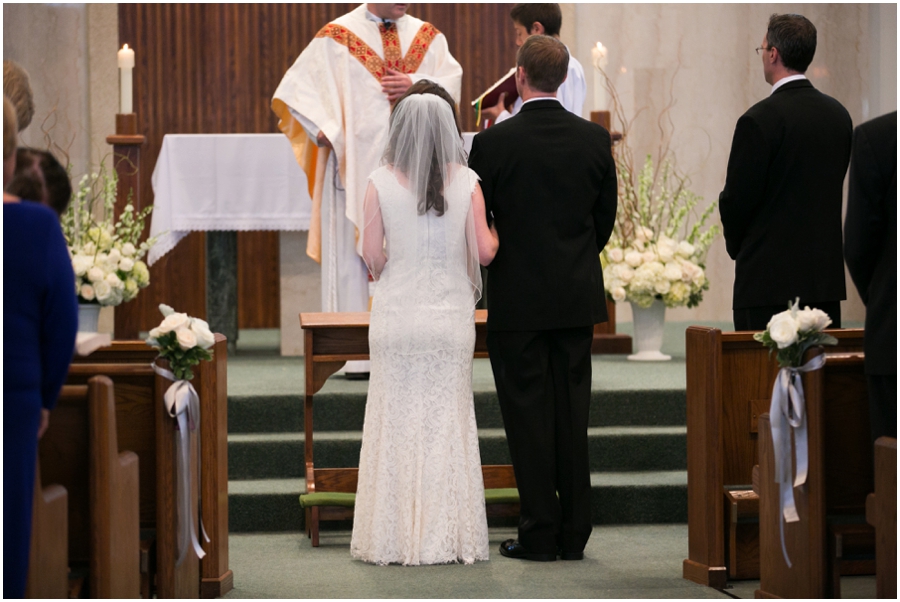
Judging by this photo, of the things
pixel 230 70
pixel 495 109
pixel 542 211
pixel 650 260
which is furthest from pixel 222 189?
pixel 542 211

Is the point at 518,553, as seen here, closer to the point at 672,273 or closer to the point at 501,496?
the point at 501,496

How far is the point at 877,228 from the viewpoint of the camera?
3.04 metres

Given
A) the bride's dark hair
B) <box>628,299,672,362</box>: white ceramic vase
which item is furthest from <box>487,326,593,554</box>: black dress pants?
<box>628,299,672,362</box>: white ceramic vase

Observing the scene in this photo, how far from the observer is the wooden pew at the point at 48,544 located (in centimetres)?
265

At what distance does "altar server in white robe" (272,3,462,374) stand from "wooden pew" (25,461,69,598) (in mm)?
3285

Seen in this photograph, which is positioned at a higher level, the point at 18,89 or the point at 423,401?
the point at 18,89

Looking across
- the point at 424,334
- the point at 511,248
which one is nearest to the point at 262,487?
the point at 424,334

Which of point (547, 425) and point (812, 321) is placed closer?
point (812, 321)

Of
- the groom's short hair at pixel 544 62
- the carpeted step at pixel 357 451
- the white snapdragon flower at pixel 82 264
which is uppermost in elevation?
the groom's short hair at pixel 544 62

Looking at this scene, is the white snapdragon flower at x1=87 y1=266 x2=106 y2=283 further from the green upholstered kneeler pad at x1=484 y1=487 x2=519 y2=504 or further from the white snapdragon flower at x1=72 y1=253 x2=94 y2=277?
the green upholstered kneeler pad at x1=484 y1=487 x2=519 y2=504

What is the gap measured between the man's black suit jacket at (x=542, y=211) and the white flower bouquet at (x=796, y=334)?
36.7 inches

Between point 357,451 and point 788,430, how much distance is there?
7.97 ft

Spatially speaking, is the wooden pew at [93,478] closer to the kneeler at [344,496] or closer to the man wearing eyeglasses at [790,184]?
the kneeler at [344,496]

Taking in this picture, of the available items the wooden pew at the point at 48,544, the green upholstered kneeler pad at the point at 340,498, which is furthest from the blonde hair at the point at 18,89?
the green upholstered kneeler pad at the point at 340,498
